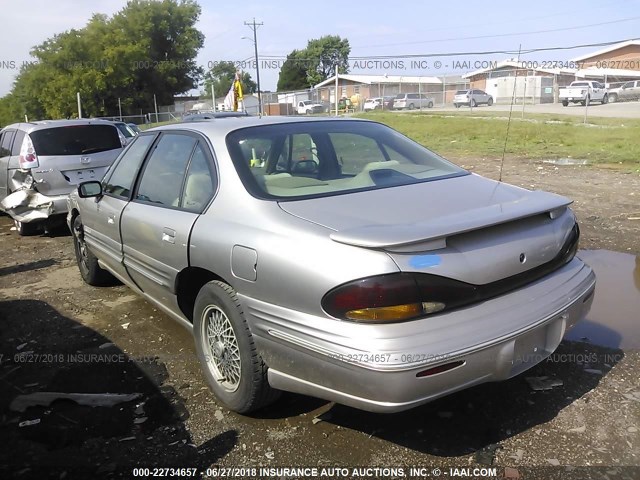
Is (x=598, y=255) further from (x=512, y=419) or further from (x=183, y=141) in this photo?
(x=183, y=141)

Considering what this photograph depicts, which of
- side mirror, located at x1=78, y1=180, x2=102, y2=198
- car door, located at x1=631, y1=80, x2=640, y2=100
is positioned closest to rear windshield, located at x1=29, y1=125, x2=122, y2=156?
side mirror, located at x1=78, y1=180, x2=102, y2=198

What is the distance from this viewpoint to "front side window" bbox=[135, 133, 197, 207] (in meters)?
3.66

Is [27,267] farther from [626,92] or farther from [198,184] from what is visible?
[626,92]

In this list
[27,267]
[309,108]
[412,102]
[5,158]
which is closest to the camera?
[27,267]

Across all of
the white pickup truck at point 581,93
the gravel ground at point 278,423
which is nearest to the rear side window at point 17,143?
the gravel ground at point 278,423

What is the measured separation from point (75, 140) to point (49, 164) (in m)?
0.62

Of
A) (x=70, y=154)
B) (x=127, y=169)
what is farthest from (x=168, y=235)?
(x=70, y=154)

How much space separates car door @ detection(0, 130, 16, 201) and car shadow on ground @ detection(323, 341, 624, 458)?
25.1ft

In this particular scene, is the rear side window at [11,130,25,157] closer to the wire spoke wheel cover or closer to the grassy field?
the wire spoke wheel cover

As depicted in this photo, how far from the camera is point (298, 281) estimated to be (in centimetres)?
250

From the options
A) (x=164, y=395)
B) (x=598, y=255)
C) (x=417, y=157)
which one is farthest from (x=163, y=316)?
(x=598, y=255)

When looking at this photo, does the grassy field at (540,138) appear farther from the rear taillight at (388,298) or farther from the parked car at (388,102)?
the parked car at (388,102)

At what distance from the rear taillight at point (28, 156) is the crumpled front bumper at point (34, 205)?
13.9 inches

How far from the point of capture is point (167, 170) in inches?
152
